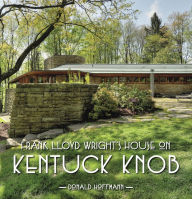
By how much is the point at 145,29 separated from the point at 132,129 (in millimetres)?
33195

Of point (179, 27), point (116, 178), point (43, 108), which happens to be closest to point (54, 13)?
point (43, 108)

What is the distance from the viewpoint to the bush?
537 cm

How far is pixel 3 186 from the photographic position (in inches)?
97.9

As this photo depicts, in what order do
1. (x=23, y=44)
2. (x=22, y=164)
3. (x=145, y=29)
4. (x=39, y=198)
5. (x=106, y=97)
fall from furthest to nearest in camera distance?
1. (x=145, y=29)
2. (x=23, y=44)
3. (x=106, y=97)
4. (x=22, y=164)
5. (x=39, y=198)

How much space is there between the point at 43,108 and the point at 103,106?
187cm

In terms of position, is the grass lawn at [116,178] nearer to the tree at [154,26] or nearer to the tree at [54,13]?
the tree at [54,13]

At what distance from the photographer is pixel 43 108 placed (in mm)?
5180

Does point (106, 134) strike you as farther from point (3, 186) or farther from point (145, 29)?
point (145, 29)

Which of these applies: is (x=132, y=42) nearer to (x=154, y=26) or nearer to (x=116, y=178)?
(x=154, y=26)

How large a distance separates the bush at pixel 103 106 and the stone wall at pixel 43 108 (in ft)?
1.57

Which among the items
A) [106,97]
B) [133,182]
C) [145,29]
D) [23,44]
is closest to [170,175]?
[133,182]

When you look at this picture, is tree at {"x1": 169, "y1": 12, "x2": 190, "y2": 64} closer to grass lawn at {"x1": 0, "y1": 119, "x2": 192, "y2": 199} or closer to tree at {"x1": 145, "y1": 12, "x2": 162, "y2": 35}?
tree at {"x1": 145, "y1": 12, "x2": 162, "y2": 35}

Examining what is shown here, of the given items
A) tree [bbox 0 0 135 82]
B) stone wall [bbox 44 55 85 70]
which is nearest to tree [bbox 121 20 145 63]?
stone wall [bbox 44 55 85 70]

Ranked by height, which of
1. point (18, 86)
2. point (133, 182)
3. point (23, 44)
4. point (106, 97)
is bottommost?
point (133, 182)
